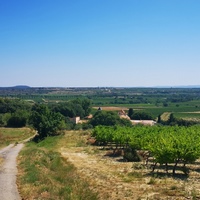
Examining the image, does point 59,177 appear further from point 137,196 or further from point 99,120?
point 99,120

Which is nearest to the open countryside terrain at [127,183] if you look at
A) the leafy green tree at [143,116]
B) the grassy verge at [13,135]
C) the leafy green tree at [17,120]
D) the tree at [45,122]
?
the tree at [45,122]

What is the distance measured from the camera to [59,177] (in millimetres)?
24656

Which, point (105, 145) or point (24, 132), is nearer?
point (105, 145)

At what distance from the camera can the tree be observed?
70.2 metres

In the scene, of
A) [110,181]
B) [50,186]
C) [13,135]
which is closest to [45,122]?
[13,135]

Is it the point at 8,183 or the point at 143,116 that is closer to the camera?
the point at 8,183

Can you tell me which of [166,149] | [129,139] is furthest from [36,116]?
[166,149]

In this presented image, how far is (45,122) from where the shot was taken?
70.6 metres

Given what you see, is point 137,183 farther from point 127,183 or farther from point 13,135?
point 13,135

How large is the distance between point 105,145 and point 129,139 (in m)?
12.2

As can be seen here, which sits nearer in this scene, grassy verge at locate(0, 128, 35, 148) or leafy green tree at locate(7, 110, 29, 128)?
grassy verge at locate(0, 128, 35, 148)

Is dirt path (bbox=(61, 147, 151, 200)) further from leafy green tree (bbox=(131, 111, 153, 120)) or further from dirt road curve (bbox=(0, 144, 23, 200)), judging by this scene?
leafy green tree (bbox=(131, 111, 153, 120))

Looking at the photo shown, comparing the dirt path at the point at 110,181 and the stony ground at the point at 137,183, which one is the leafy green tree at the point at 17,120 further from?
the stony ground at the point at 137,183

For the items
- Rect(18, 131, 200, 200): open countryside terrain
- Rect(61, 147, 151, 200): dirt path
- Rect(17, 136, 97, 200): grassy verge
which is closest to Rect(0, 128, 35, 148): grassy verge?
Rect(61, 147, 151, 200): dirt path
